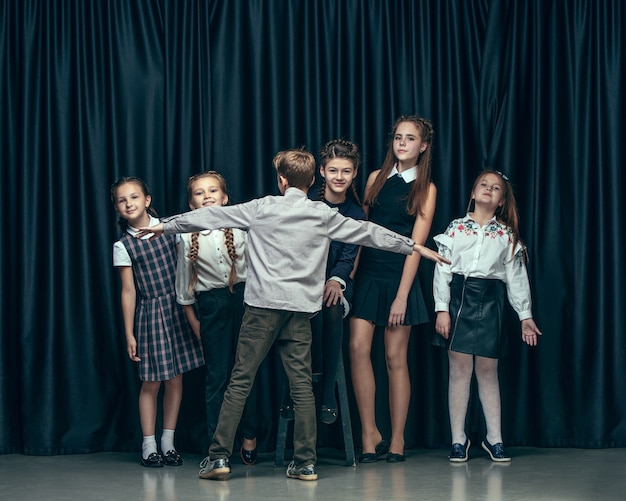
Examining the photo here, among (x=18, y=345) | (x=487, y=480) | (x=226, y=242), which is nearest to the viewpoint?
(x=487, y=480)

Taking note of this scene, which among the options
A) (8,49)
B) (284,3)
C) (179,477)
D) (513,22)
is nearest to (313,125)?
(284,3)

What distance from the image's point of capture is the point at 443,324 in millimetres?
4090

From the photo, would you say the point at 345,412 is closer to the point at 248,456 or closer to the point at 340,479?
the point at 340,479

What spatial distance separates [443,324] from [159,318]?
3.83 ft

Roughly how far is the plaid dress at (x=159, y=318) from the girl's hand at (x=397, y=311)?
0.81 metres

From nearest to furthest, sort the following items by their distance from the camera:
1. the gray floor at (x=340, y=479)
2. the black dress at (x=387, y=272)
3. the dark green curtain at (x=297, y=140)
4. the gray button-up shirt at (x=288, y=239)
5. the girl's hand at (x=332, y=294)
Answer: the gray floor at (x=340, y=479) → the gray button-up shirt at (x=288, y=239) → the girl's hand at (x=332, y=294) → the black dress at (x=387, y=272) → the dark green curtain at (x=297, y=140)

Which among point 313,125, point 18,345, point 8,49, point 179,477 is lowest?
point 179,477

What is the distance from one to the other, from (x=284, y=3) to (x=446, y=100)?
86 cm

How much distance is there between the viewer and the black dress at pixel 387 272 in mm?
4109

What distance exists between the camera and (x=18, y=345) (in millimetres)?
Result: 4340

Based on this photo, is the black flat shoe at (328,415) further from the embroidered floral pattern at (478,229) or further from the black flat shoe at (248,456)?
the embroidered floral pattern at (478,229)

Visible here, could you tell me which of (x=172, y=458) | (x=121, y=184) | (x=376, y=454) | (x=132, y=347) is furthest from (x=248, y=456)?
(x=121, y=184)

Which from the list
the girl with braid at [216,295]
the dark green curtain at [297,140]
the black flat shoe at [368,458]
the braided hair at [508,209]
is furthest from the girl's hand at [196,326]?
the braided hair at [508,209]

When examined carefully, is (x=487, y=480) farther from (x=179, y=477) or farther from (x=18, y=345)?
(x=18, y=345)
